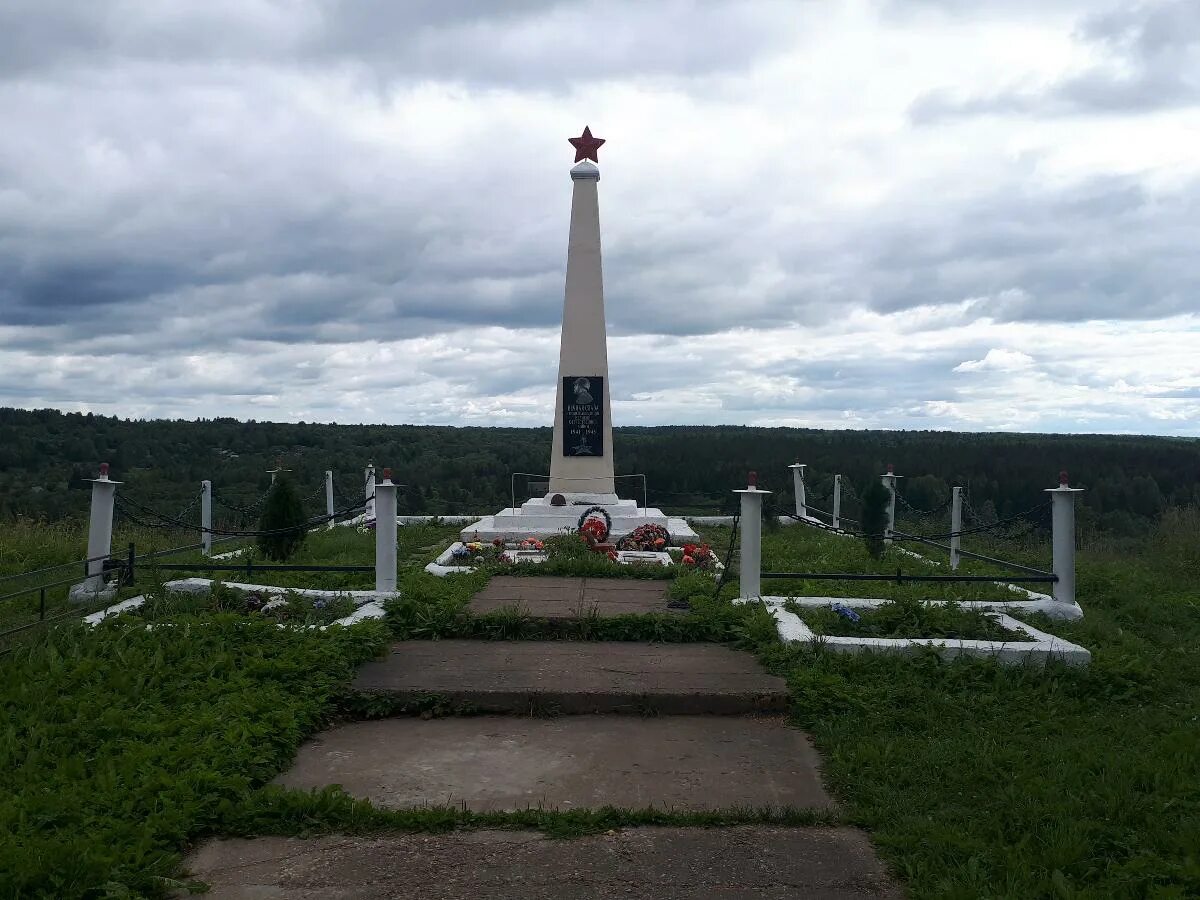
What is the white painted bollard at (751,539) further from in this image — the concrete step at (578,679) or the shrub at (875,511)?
the shrub at (875,511)

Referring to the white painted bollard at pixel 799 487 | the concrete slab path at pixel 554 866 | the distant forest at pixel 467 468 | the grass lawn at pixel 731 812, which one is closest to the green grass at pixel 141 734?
the grass lawn at pixel 731 812

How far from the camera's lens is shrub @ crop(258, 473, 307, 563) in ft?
37.1

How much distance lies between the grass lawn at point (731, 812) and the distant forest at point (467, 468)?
29.6ft

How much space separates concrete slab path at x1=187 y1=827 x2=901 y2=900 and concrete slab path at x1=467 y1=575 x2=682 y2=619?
3509 millimetres

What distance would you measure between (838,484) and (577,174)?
21.6ft

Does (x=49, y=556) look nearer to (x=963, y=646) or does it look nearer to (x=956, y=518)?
(x=963, y=646)

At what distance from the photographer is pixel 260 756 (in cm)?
463

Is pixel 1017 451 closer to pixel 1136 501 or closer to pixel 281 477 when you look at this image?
pixel 1136 501

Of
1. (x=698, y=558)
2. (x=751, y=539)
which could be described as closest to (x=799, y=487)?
(x=698, y=558)

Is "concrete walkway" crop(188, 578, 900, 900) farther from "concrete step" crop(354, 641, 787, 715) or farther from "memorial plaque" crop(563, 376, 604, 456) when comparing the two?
"memorial plaque" crop(563, 376, 604, 456)

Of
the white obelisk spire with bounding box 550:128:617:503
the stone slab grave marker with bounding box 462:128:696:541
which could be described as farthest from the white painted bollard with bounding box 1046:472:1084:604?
the white obelisk spire with bounding box 550:128:617:503

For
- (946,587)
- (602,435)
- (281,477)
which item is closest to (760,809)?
(946,587)

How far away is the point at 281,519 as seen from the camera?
11406mm

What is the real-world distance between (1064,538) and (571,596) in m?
4.28
